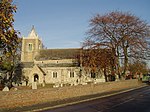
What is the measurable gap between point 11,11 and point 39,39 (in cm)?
6053

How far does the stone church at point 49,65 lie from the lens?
64125 mm

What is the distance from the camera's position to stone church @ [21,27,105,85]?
64.1m

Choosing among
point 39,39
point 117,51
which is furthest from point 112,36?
point 39,39

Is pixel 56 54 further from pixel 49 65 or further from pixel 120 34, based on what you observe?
pixel 120 34

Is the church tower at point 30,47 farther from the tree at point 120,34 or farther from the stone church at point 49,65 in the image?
the tree at point 120,34

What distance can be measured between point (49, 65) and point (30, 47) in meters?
11.3

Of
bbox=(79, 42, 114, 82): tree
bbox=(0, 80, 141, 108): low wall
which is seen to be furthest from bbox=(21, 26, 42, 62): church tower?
bbox=(0, 80, 141, 108): low wall

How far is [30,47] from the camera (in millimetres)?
75688

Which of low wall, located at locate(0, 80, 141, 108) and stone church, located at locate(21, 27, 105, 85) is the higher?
stone church, located at locate(21, 27, 105, 85)

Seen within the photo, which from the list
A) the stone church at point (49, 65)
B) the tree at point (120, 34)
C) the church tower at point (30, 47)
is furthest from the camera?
the church tower at point (30, 47)

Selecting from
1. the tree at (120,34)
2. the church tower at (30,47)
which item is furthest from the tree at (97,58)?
the church tower at (30,47)

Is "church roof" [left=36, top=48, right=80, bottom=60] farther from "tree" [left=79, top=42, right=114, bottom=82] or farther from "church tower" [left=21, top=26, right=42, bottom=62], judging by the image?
"tree" [left=79, top=42, right=114, bottom=82]

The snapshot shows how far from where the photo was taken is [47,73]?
219 feet

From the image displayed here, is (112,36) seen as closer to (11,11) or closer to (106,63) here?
(106,63)
